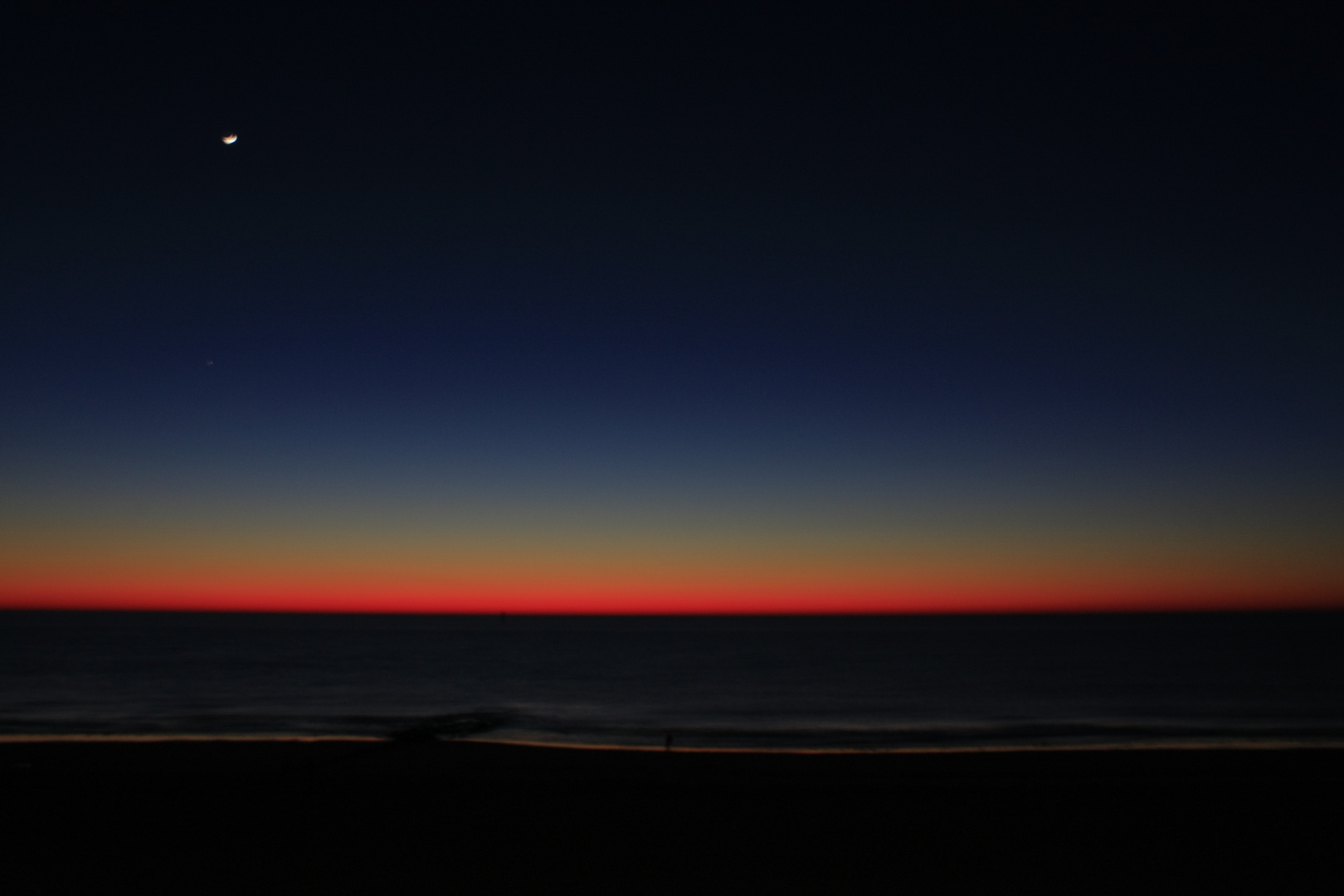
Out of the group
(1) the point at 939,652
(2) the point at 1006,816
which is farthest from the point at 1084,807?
(1) the point at 939,652

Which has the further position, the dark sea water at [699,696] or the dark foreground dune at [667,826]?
the dark sea water at [699,696]

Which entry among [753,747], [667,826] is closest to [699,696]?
[753,747]

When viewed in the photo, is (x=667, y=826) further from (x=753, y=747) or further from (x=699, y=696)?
(x=699, y=696)

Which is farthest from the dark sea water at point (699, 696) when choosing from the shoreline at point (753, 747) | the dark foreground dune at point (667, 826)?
the dark foreground dune at point (667, 826)

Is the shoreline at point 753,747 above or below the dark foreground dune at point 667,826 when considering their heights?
below

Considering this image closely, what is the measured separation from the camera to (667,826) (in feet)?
40.4

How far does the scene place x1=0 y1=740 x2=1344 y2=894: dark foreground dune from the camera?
32.7 feet

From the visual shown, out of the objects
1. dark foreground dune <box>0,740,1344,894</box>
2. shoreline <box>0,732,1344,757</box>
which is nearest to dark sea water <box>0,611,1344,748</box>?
shoreline <box>0,732,1344,757</box>

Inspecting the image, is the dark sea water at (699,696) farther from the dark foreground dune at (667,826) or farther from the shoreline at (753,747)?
the dark foreground dune at (667,826)

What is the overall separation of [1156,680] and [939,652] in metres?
36.3

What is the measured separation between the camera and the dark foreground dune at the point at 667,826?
9.98 m

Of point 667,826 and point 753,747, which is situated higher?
point 667,826

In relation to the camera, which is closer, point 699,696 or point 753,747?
point 753,747

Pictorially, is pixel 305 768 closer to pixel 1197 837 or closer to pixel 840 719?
pixel 1197 837
